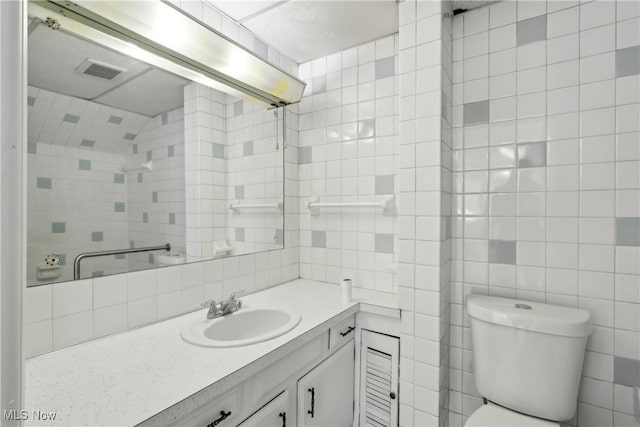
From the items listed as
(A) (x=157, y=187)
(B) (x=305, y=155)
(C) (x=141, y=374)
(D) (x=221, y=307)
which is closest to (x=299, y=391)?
(D) (x=221, y=307)

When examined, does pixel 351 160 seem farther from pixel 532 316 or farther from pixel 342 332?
pixel 532 316

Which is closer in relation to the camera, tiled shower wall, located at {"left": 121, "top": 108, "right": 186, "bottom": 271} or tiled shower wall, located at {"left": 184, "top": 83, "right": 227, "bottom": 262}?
tiled shower wall, located at {"left": 121, "top": 108, "right": 186, "bottom": 271}

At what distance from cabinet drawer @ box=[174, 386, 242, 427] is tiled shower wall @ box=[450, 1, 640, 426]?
1132 mm

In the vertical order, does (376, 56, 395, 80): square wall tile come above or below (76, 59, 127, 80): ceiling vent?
above

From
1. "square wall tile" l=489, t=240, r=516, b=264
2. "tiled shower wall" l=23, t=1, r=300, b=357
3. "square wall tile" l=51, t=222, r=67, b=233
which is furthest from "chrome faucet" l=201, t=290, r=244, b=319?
"square wall tile" l=489, t=240, r=516, b=264

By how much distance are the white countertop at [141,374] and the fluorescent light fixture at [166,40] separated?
1.06 m

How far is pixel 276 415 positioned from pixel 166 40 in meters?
1.44

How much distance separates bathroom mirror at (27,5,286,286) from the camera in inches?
37.9

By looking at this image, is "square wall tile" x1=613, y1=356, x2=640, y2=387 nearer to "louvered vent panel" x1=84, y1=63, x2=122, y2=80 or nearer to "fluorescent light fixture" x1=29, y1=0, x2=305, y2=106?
"fluorescent light fixture" x1=29, y1=0, x2=305, y2=106

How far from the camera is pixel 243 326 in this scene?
1388mm

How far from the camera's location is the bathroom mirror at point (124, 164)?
0.96 metres

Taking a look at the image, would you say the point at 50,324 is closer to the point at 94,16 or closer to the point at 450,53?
the point at 94,16

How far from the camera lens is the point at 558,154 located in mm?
1320

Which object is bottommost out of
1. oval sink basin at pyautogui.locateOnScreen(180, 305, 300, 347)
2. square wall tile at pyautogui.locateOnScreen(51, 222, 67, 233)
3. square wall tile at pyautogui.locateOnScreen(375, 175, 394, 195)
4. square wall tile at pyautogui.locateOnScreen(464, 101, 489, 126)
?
oval sink basin at pyautogui.locateOnScreen(180, 305, 300, 347)
